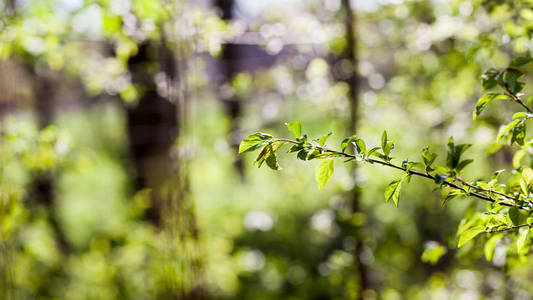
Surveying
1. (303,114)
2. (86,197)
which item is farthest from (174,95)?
(86,197)

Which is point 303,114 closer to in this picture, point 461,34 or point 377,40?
point 377,40

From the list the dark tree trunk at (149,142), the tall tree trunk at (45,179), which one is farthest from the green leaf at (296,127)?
the tall tree trunk at (45,179)

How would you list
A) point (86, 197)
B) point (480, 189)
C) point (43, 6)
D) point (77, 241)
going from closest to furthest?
point (480, 189)
point (43, 6)
point (77, 241)
point (86, 197)

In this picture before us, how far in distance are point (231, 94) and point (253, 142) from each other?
3.45ft

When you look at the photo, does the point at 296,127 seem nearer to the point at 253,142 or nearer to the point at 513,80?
the point at 253,142

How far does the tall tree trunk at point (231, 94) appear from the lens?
1.75 meters

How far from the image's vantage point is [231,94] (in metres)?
1.65

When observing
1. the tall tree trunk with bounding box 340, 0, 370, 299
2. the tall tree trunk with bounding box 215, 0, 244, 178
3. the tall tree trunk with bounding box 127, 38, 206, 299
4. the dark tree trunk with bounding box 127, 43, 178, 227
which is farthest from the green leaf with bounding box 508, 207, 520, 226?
the dark tree trunk with bounding box 127, 43, 178, 227

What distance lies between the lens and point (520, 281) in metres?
1.63

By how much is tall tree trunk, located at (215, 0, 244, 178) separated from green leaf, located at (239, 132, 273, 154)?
1013 millimetres

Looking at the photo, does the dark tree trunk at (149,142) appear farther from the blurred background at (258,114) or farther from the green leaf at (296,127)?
the green leaf at (296,127)

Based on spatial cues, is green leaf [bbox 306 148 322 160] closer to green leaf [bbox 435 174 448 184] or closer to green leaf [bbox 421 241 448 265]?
green leaf [bbox 435 174 448 184]

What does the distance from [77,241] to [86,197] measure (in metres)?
1.57

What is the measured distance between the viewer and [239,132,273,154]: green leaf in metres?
0.62
